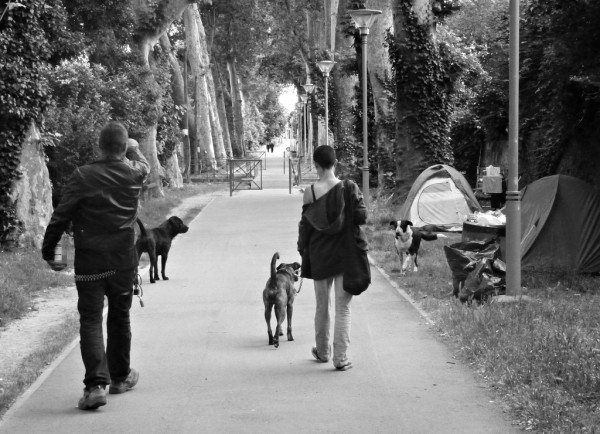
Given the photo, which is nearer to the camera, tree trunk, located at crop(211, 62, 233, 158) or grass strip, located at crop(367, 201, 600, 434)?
grass strip, located at crop(367, 201, 600, 434)

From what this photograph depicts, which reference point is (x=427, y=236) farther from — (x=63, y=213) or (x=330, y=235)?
(x=63, y=213)

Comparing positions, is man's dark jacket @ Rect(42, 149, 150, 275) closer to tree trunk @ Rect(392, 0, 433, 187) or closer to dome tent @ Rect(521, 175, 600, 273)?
dome tent @ Rect(521, 175, 600, 273)

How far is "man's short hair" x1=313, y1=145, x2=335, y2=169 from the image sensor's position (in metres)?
8.16

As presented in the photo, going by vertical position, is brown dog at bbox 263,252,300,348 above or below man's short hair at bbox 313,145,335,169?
below

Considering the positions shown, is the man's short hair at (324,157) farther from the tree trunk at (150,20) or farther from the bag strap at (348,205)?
the tree trunk at (150,20)

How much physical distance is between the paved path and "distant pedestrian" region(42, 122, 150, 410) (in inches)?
15.0

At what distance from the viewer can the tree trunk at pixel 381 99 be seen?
28.7m

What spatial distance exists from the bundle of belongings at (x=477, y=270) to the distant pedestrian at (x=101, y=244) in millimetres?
5269

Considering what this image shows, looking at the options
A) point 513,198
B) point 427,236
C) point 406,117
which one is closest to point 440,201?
Result: point 406,117

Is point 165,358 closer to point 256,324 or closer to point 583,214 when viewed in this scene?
point 256,324

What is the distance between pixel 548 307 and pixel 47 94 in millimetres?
10597

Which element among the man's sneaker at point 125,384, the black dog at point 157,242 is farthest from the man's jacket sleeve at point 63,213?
the black dog at point 157,242

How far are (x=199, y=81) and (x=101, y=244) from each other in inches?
1808

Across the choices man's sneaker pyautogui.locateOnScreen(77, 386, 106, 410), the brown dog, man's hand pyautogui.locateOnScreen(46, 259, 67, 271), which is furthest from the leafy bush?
man's sneaker pyautogui.locateOnScreen(77, 386, 106, 410)
